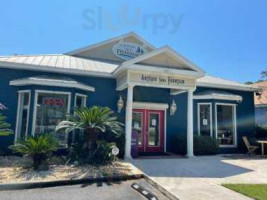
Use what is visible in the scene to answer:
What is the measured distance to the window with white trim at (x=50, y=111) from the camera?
10648 mm

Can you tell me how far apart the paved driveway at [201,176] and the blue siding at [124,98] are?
12.4 feet

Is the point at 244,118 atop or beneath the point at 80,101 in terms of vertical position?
beneath

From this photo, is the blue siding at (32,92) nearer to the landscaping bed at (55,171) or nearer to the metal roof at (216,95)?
the landscaping bed at (55,171)

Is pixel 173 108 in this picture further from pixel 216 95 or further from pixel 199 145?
pixel 216 95

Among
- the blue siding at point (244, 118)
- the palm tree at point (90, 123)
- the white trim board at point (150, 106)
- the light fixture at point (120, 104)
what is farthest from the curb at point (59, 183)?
the blue siding at point (244, 118)

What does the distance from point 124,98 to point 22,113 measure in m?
4.86

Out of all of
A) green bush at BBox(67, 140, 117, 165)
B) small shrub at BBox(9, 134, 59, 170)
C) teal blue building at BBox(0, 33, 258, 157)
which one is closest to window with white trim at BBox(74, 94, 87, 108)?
teal blue building at BBox(0, 33, 258, 157)

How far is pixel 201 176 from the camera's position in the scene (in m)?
7.84

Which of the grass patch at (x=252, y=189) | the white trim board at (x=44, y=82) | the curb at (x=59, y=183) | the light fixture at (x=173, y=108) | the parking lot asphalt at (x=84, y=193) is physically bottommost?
the parking lot asphalt at (x=84, y=193)

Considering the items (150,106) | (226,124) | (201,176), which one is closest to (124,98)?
(150,106)

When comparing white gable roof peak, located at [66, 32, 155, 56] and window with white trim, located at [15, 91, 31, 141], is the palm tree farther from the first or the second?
white gable roof peak, located at [66, 32, 155, 56]

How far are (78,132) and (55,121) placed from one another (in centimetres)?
131

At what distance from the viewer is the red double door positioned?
42.9 feet

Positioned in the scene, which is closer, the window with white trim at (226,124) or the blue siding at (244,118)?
the window with white trim at (226,124)
